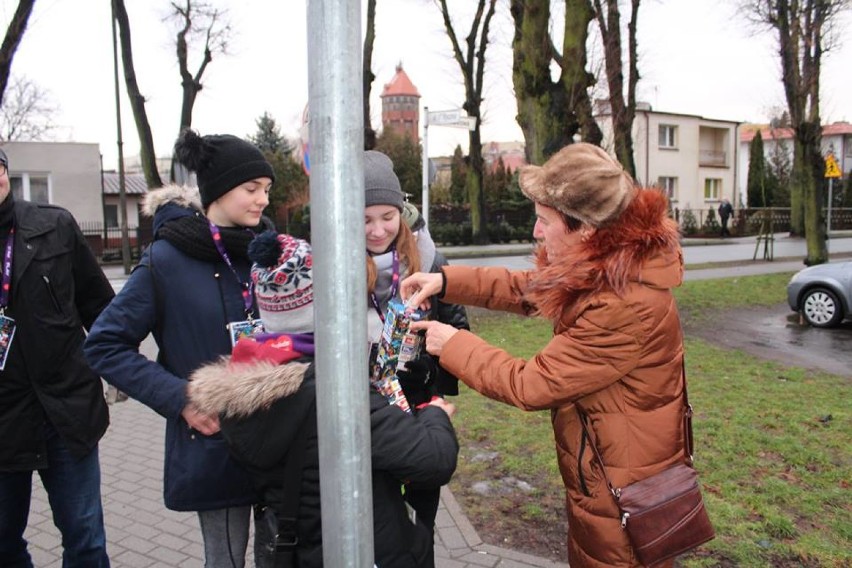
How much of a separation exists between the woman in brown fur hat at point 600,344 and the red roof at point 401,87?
298 ft

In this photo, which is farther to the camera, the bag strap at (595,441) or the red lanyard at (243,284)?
the red lanyard at (243,284)

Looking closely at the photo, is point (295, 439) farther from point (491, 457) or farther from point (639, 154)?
point (639, 154)

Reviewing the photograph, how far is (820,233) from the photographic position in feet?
51.2

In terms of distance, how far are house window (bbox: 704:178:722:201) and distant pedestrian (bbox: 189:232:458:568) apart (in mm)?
49415

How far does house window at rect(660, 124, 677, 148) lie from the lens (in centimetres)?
4472

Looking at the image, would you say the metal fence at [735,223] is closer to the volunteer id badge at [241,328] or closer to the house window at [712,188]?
the house window at [712,188]

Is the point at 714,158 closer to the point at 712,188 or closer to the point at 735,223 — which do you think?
the point at 712,188

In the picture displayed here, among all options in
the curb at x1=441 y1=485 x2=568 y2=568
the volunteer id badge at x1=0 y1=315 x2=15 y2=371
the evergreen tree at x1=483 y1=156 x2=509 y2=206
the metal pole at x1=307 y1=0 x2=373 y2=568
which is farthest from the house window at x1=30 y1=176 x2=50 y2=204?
the metal pole at x1=307 y1=0 x2=373 y2=568

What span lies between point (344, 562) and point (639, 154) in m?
45.2

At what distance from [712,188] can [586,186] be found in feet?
166

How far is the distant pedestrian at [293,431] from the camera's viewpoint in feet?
6.05

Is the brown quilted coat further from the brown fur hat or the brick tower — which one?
the brick tower

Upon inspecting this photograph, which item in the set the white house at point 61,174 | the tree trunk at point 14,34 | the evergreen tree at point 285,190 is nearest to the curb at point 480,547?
the tree trunk at point 14,34

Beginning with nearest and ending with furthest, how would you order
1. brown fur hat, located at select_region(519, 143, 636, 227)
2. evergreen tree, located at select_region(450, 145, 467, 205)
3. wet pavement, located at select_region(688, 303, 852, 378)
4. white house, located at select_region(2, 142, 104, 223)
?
1. brown fur hat, located at select_region(519, 143, 636, 227)
2. wet pavement, located at select_region(688, 303, 852, 378)
3. white house, located at select_region(2, 142, 104, 223)
4. evergreen tree, located at select_region(450, 145, 467, 205)
